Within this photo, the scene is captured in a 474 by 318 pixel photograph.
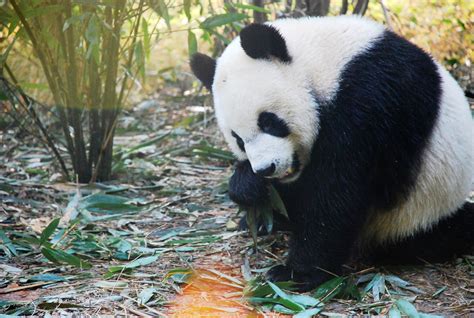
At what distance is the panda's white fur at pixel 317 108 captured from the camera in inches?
125

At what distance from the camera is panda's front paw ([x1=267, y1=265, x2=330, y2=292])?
3246 millimetres

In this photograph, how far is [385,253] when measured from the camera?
11.6 feet

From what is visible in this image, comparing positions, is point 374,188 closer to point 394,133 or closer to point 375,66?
point 394,133

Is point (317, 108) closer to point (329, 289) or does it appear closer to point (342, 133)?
point (342, 133)

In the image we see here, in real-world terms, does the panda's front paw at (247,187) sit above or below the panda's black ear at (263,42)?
below

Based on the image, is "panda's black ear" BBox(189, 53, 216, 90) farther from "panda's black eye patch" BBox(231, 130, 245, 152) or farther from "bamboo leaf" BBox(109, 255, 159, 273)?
"bamboo leaf" BBox(109, 255, 159, 273)

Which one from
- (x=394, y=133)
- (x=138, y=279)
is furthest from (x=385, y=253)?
(x=138, y=279)

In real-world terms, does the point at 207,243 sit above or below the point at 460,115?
below

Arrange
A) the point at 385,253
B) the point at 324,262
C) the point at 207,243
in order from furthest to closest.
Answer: the point at 207,243 < the point at 385,253 < the point at 324,262

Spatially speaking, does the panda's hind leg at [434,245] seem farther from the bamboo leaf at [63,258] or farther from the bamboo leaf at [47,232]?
the bamboo leaf at [47,232]

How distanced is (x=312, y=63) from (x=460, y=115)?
808mm

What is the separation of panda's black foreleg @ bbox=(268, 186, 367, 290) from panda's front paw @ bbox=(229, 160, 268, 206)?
9.8 inches

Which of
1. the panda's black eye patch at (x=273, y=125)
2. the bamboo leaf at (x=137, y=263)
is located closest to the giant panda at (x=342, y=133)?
the panda's black eye patch at (x=273, y=125)

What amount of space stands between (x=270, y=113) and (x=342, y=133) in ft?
1.11
